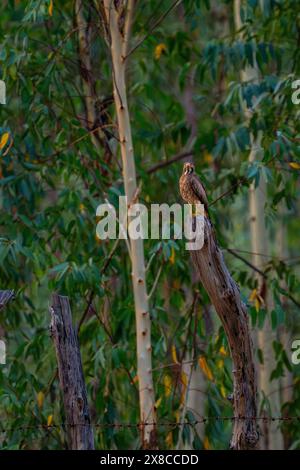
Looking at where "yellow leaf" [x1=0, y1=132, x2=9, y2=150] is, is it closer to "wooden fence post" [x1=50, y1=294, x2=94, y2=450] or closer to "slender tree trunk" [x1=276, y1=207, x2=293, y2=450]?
"wooden fence post" [x1=50, y1=294, x2=94, y2=450]

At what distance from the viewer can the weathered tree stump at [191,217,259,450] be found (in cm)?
350

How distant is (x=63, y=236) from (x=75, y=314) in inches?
21.1

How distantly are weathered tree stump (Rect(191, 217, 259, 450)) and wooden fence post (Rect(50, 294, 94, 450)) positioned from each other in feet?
2.02

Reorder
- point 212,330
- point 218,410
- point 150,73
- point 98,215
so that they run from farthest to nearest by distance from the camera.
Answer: point 150,73 < point 212,330 < point 218,410 < point 98,215

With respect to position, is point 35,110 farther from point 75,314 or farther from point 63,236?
point 75,314

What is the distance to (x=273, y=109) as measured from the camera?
5.87 meters

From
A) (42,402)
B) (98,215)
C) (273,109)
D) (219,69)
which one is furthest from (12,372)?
(219,69)

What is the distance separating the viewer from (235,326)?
3.63m

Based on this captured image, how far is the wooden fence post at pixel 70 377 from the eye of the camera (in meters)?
3.92

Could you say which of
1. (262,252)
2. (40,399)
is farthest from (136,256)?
(262,252)

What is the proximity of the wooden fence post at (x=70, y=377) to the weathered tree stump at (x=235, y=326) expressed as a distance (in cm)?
62

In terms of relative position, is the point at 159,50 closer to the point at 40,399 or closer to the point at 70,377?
the point at 40,399

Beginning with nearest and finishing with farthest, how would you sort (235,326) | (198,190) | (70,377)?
(235,326) → (198,190) → (70,377)

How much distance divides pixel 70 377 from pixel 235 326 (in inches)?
29.3
